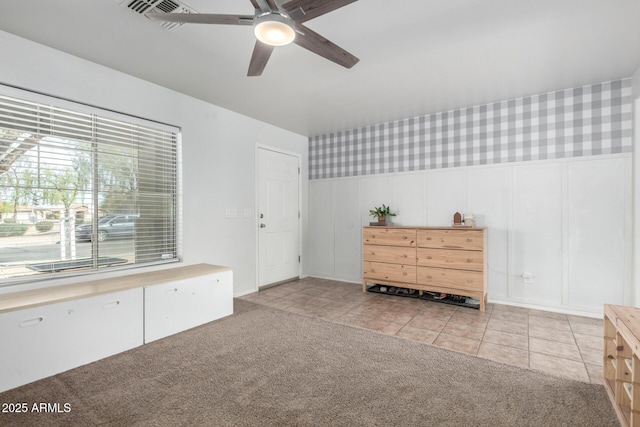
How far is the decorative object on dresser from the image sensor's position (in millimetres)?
1463

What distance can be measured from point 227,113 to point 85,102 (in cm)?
158

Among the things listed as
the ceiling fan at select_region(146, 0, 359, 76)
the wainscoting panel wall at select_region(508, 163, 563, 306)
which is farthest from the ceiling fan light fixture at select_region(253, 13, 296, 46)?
the wainscoting panel wall at select_region(508, 163, 563, 306)

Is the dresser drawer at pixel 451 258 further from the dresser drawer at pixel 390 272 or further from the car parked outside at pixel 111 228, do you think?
the car parked outside at pixel 111 228

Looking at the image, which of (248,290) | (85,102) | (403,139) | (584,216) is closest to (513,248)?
(584,216)

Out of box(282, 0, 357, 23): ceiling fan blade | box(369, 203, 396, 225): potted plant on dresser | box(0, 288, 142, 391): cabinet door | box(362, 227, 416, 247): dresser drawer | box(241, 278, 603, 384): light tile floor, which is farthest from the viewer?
box(369, 203, 396, 225): potted plant on dresser

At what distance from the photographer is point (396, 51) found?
8.52 ft

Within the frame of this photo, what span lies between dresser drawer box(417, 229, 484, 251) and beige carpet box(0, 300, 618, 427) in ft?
4.74

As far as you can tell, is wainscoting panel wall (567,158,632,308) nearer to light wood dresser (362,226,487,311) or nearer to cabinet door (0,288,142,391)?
light wood dresser (362,226,487,311)

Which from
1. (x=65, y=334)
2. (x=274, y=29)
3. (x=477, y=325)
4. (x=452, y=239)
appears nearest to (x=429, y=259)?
(x=452, y=239)

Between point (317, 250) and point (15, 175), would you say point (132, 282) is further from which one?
point (317, 250)

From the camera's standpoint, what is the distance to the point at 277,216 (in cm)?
481

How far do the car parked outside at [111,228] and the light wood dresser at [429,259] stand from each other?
2.76 meters

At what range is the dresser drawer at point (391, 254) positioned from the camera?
3943mm

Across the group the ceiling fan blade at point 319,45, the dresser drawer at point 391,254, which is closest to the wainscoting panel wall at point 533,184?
the dresser drawer at point 391,254
